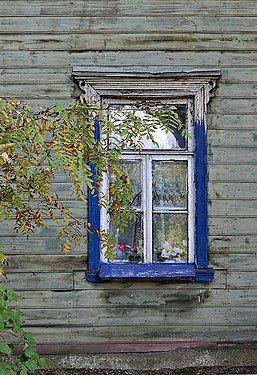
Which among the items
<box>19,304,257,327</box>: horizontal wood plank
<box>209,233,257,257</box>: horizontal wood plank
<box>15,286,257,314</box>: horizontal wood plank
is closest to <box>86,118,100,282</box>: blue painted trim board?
<box>15,286,257,314</box>: horizontal wood plank

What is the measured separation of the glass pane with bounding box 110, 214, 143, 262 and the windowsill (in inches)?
3.7

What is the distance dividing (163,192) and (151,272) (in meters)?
0.65

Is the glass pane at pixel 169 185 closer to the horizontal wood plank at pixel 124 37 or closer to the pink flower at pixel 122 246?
the pink flower at pixel 122 246

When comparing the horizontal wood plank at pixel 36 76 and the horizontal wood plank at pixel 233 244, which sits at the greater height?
the horizontal wood plank at pixel 36 76

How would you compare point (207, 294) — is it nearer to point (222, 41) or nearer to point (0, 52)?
point (222, 41)

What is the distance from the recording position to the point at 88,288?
16.8 feet

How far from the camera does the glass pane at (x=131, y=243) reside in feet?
17.1

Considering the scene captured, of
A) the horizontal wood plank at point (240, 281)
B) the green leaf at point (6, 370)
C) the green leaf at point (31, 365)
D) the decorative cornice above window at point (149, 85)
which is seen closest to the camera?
the green leaf at point (6, 370)

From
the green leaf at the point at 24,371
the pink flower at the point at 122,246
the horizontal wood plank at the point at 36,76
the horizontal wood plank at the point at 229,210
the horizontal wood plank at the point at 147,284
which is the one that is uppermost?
the horizontal wood plank at the point at 36,76

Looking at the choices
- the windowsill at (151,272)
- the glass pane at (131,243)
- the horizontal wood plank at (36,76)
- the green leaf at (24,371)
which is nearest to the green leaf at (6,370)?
the green leaf at (24,371)

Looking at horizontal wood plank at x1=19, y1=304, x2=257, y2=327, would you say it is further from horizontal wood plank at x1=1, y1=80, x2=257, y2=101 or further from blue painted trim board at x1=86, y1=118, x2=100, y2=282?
horizontal wood plank at x1=1, y1=80, x2=257, y2=101

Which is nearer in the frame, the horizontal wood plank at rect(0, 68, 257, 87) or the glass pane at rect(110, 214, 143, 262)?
the horizontal wood plank at rect(0, 68, 257, 87)

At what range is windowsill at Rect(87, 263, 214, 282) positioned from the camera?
16.6ft

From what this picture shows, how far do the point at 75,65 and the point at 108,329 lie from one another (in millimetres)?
2096
